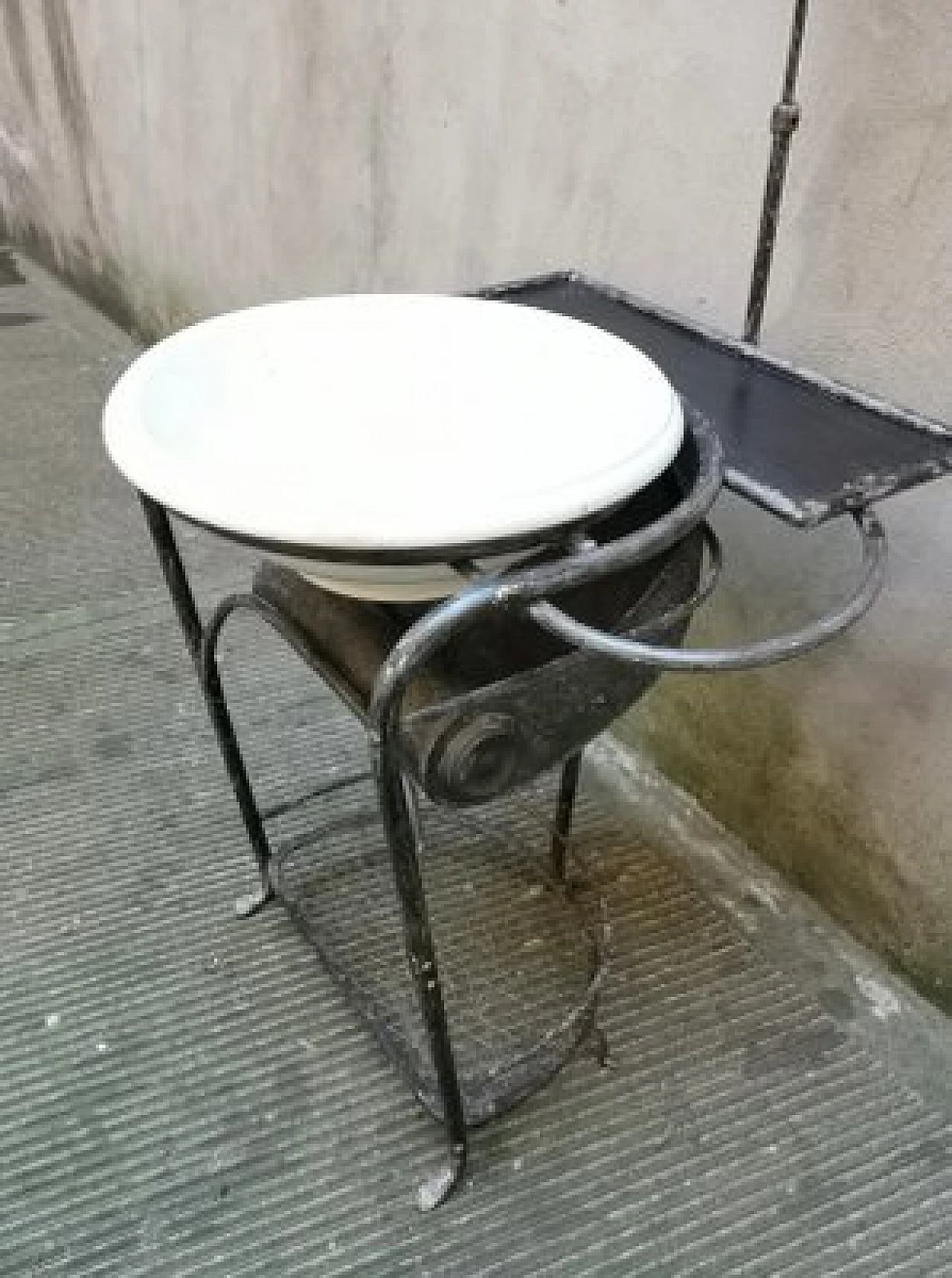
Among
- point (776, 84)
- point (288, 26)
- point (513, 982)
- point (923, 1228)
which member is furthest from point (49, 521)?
point (923, 1228)

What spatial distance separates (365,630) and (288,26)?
1.57 meters

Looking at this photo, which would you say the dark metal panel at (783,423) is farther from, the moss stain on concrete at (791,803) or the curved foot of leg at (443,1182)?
the curved foot of leg at (443,1182)

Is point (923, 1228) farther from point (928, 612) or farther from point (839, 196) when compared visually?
point (839, 196)

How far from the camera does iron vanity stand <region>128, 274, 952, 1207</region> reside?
36.1 inches

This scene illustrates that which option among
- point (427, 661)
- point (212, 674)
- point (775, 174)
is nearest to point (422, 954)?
point (427, 661)

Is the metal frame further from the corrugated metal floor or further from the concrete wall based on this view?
the concrete wall

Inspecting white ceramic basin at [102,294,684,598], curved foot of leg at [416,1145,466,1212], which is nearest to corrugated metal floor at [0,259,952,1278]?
curved foot of leg at [416,1145,466,1212]

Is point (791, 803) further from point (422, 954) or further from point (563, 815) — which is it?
point (422, 954)

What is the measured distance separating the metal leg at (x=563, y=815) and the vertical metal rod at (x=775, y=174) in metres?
0.55

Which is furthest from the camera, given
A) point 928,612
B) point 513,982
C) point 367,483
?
point 513,982

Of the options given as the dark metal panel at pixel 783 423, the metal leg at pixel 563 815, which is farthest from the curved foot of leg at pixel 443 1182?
the dark metal panel at pixel 783 423

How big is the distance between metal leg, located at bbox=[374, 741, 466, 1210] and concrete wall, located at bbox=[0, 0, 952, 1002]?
0.59 m

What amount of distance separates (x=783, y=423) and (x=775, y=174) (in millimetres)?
294

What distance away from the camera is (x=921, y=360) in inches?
49.3
